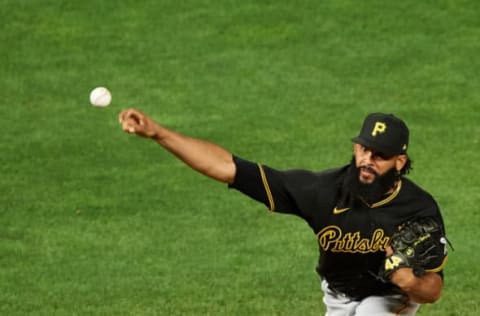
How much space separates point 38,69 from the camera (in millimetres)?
17766

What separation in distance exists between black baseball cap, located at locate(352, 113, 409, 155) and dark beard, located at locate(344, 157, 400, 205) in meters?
0.19

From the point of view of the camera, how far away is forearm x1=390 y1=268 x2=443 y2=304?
8677mm

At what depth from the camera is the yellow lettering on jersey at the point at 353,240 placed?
9.02 meters

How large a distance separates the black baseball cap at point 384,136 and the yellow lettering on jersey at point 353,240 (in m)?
0.57

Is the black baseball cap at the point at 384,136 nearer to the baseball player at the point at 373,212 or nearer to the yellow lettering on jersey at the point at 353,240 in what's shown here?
the baseball player at the point at 373,212

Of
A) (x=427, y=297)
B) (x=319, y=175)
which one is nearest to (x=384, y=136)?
(x=319, y=175)

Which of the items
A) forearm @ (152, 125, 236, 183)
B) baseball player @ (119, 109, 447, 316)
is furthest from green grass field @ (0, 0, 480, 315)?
forearm @ (152, 125, 236, 183)

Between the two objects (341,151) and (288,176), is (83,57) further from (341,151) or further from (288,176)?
(288,176)

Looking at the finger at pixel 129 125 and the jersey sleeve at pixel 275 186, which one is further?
the jersey sleeve at pixel 275 186

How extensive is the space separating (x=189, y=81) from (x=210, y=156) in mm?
9172

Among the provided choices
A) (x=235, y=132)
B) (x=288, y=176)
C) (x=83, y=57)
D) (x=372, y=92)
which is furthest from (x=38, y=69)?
(x=288, y=176)

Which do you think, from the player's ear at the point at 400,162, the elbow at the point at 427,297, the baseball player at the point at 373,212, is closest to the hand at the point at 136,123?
the baseball player at the point at 373,212

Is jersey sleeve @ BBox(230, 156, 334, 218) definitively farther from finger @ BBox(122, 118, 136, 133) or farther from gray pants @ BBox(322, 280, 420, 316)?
finger @ BBox(122, 118, 136, 133)

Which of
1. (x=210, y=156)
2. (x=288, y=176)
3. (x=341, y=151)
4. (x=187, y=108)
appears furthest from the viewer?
(x=187, y=108)
